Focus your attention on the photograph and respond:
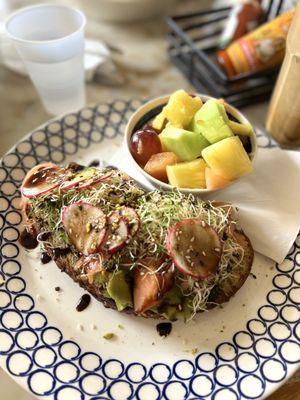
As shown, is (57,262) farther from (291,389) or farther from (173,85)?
(173,85)

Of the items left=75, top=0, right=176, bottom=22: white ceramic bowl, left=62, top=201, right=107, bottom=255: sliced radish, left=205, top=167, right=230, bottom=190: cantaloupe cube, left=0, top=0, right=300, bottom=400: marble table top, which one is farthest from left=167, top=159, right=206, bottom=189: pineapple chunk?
left=75, top=0, right=176, bottom=22: white ceramic bowl

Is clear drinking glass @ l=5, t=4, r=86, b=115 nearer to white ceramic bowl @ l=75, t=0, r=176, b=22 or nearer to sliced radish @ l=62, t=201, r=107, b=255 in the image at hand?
white ceramic bowl @ l=75, t=0, r=176, b=22

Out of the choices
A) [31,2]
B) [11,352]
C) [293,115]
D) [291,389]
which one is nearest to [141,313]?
[11,352]

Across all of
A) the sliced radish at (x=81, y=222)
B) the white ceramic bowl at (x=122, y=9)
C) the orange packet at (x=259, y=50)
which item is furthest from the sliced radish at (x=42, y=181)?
the white ceramic bowl at (x=122, y=9)

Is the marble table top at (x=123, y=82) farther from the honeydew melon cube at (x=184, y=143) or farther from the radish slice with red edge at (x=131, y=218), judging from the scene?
the radish slice with red edge at (x=131, y=218)

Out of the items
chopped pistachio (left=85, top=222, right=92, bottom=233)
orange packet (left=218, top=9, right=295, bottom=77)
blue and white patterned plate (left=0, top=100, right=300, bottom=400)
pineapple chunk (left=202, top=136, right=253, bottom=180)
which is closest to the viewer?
blue and white patterned plate (left=0, top=100, right=300, bottom=400)

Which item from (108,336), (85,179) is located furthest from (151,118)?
(108,336)
